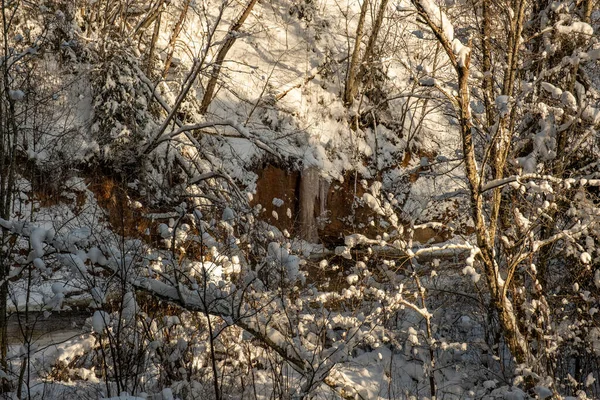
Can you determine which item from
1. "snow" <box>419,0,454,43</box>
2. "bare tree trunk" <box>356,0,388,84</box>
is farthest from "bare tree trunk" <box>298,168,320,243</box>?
"snow" <box>419,0,454,43</box>

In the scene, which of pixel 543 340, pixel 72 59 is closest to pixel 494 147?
pixel 543 340

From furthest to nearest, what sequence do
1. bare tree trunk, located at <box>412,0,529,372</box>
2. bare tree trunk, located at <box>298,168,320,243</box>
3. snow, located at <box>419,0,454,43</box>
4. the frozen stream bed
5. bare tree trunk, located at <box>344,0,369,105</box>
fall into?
bare tree trunk, located at <box>344,0,369,105</box>
bare tree trunk, located at <box>298,168,320,243</box>
the frozen stream bed
bare tree trunk, located at <box>412,0,529,372</box>
snow, located at <box>419,0,454,43</box>

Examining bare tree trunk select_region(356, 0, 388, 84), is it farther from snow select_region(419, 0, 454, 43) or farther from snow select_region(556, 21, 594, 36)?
snow select_region(419, 0, 454, 43)

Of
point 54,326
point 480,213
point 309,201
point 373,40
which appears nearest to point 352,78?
point 373,40

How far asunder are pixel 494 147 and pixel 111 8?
8577mm

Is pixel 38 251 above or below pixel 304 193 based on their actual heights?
below

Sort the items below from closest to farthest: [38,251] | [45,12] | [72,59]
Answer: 1. [38,251]
2. [45,12]
3. [72,59]

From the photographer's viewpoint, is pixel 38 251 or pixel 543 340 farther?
pixel 543 340

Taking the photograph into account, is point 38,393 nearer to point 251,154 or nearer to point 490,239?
point 490,239

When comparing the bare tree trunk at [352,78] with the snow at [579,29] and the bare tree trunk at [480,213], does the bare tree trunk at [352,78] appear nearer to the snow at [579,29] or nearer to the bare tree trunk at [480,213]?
the snow at [579,29]

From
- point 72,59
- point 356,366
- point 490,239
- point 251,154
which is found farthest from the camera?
point 251,154

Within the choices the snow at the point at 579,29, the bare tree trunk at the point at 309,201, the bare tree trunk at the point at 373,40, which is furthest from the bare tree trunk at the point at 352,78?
the snow at the point at 579,29

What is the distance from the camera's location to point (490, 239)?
566 centimetres

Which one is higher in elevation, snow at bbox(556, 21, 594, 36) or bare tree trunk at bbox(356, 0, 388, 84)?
bare tree trunk at bbox(356, 0, 388, 84)
